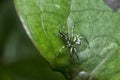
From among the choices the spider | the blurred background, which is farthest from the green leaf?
the blurred background

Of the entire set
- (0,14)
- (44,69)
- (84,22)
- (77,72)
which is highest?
(84,22)

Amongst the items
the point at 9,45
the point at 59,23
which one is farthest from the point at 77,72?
the point at 9,45

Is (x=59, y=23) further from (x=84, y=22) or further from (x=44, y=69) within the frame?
(x=44, y=69)

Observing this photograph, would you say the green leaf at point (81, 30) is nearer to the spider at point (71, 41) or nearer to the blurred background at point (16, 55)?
the spider at point (71, 41)

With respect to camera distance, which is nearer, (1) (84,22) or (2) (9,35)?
(1) (84,22)

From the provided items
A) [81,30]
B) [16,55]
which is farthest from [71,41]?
[16,55]

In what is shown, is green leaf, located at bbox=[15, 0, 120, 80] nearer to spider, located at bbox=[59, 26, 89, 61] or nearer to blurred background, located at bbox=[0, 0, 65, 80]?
spider, located at bbox=[59, 26, 89, 61]
